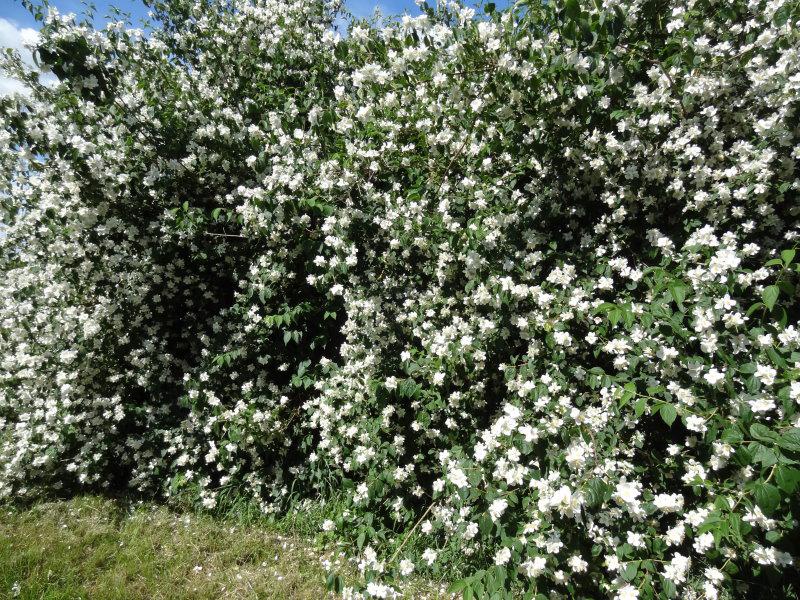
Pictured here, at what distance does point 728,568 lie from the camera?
6.78 ft

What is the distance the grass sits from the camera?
3.15 metres

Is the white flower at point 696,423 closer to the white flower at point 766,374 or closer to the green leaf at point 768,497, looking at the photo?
the white flower at point 766,374

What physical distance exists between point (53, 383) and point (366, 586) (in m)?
3.88

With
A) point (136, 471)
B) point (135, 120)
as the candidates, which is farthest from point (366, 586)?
point (135, 120)

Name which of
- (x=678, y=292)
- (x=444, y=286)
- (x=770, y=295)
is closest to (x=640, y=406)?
(x=678, y=292)

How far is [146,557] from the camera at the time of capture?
3.48 m

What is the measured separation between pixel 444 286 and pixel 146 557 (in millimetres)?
3046

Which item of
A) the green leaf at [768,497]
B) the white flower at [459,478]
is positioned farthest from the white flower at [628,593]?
the white flower at [459,478]

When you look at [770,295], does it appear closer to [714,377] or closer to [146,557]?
[714,377]

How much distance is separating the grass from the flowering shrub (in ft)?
1.16

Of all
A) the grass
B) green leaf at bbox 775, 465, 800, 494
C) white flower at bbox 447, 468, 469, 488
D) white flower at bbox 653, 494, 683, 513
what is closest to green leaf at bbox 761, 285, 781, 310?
green leaf at bbox 775, 465, 800, 494

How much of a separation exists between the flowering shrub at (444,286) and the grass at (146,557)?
0.35 m

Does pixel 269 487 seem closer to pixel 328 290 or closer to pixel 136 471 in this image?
pixel 136 471

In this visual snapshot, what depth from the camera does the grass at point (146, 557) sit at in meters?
3.15
